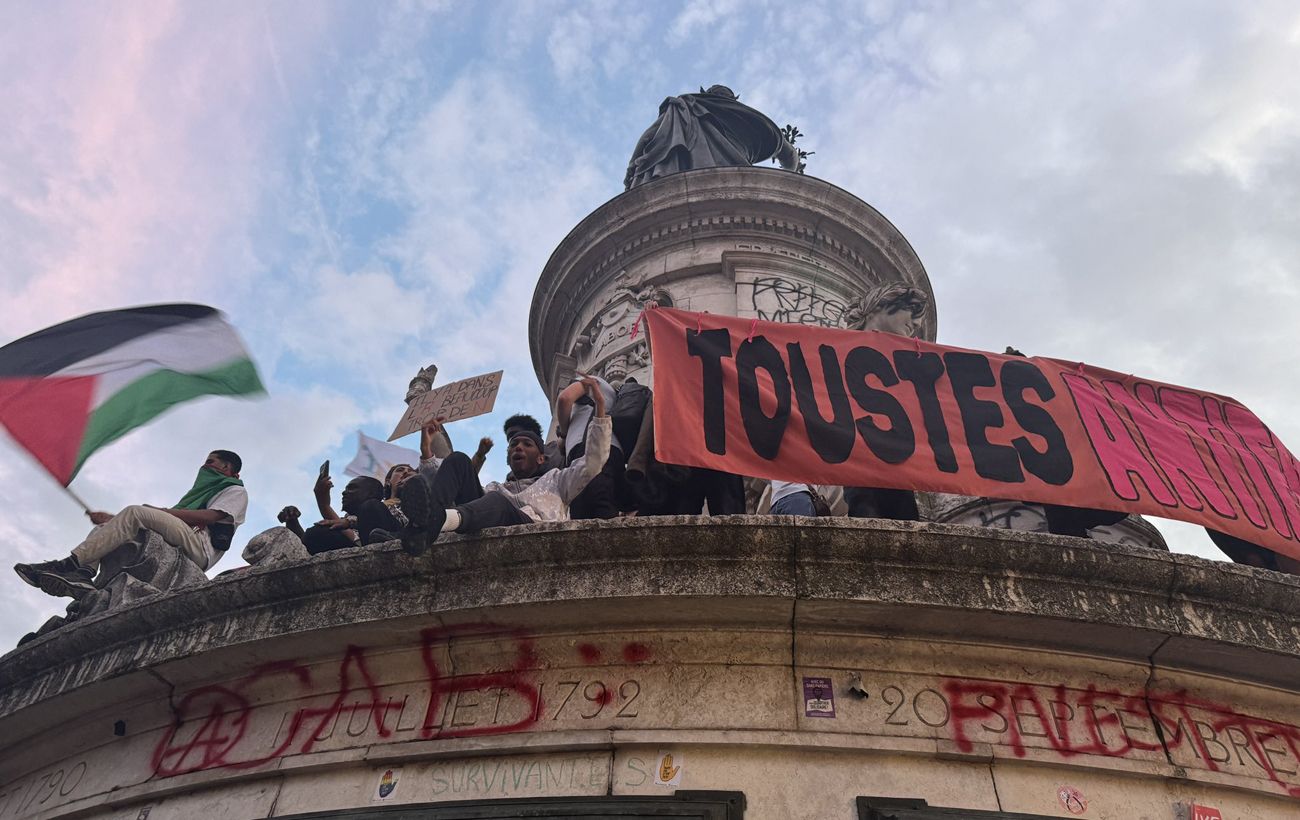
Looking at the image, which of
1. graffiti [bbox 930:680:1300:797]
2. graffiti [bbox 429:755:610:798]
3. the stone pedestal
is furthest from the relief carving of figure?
graffiti [bbox 429:755:610:798]

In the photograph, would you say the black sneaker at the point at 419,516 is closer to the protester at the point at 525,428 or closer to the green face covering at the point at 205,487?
the protester at the point at 525,428

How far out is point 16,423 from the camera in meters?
7.15

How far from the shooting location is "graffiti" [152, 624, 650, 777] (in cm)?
512

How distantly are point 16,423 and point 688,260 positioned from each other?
8022 millimetres

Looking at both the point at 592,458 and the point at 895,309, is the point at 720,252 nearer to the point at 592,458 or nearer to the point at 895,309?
the point at 895,309

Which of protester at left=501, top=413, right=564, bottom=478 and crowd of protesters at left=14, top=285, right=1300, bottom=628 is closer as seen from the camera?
crowd of protesters at left=14, top=285, right=1300, bottom=628

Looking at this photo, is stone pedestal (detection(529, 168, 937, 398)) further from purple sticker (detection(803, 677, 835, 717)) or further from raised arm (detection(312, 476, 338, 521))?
purple sticker (detection(803, 677, 835, 717))

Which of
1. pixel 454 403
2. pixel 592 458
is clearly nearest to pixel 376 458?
pixel 454 403

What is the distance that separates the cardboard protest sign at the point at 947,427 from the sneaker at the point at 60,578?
162 inches

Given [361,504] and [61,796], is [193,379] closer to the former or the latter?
[361,504]

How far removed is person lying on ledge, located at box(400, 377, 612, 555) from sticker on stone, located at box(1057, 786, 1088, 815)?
9.86ft

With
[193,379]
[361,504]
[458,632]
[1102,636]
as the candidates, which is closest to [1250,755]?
[1102,636]

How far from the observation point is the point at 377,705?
5375 mm

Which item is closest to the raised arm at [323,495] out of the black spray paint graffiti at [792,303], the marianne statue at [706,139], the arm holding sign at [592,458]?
the arm holding sign at [592,458]
